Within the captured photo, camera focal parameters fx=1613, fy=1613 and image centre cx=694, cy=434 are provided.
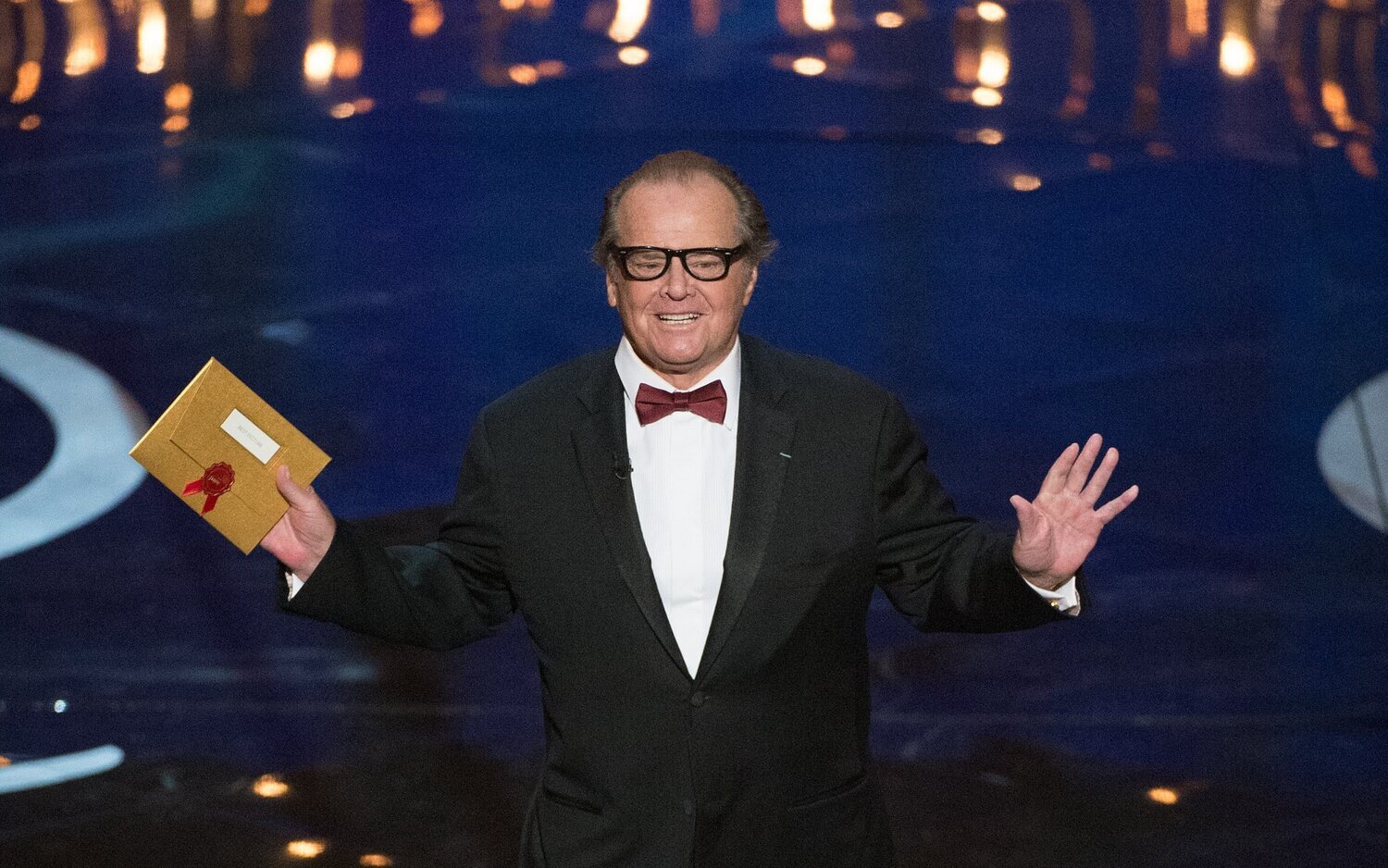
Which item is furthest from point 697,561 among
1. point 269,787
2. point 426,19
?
point 426,19

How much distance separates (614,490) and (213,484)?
22.0 inches

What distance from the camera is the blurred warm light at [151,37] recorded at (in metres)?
6.35

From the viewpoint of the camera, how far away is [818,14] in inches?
240

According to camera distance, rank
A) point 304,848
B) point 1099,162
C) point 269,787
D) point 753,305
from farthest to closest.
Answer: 1. point 1099,162
2. point 753,305
3. point 269,787
4. point 304,848

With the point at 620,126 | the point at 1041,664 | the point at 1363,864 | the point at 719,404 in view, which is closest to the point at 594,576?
the point at 719,404

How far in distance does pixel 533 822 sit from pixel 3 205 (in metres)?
4.69

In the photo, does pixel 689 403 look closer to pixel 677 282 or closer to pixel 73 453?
pixel 677 282

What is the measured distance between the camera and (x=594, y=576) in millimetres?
2246

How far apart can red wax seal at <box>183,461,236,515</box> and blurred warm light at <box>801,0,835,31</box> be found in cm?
428

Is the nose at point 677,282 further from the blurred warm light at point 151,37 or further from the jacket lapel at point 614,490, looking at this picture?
the blurred warm light at point 151,37

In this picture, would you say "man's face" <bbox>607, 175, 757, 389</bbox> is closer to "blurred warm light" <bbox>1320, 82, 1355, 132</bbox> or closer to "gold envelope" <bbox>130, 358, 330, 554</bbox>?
"gold envelope" <bbox>130, 358, 330, 554</bbox>

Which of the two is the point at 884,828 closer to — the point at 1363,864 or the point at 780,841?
the point at 780,841

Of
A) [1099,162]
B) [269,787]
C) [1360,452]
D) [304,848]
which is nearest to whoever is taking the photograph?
[304,848]

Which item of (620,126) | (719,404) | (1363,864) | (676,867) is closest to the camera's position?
(676,867)
